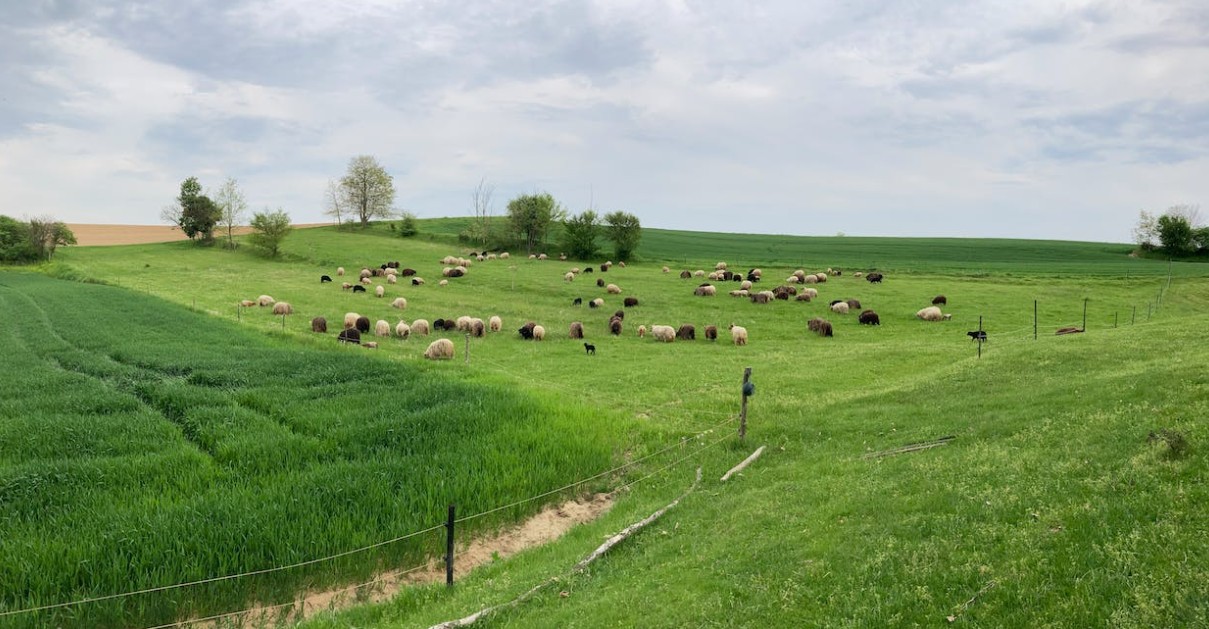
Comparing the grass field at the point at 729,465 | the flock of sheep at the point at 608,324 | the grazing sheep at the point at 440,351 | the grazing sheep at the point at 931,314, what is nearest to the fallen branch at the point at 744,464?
the grass field at the point at 729,465

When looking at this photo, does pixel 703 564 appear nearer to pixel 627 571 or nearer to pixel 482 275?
pixel 627 571

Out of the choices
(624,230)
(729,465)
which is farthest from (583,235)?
(729,465)

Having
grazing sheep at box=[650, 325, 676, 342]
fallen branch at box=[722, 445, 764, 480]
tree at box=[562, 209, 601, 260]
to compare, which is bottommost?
fallen branch at box=[722, 445, 764, 480]

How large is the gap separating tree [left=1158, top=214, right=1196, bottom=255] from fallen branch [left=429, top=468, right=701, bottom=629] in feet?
324

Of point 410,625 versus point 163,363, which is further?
point 163,363

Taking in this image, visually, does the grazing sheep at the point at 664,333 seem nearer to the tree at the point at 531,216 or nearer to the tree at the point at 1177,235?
the tree at the point at 531,216

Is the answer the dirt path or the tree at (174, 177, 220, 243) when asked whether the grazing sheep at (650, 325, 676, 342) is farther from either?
the tree at (174, 177, 220, 243)

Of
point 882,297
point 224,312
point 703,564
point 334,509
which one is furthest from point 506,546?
point 882,297

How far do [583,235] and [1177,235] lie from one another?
7666cm

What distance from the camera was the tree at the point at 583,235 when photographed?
269ft

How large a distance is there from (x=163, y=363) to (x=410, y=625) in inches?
739

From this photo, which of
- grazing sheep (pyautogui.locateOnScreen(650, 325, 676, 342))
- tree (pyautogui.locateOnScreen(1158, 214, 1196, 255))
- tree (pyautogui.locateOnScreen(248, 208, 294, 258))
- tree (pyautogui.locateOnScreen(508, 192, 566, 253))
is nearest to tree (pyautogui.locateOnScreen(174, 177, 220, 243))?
tree (pyautogui.locateOnScreen(248, 208, 294, 258))

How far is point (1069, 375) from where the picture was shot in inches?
669

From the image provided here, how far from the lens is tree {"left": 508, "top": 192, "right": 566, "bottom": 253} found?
88.1 m
